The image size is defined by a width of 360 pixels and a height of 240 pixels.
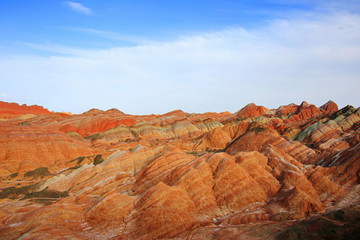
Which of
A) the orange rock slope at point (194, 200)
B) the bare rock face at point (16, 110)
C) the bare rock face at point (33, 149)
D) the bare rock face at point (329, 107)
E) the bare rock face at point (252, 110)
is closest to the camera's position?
the orange rock slope at point (194, 200)

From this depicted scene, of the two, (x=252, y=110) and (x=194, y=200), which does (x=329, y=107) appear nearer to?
(x=252, y=110)

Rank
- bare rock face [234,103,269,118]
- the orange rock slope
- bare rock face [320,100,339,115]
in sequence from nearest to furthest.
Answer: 1. the orange rock slope
2. bare rock face [320,100,339,115]
3. bare rock face [234,103,269,118]

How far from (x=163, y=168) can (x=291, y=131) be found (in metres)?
53.9

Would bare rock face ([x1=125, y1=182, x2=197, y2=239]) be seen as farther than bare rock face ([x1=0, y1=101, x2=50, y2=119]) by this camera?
Answer: No

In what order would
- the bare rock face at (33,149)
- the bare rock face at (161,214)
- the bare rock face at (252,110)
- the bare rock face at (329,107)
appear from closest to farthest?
the bare rock face at (161,214) < the bare rock face at (33,149) < the bare rock face at (329,107) < the bare rock face at (252,110)

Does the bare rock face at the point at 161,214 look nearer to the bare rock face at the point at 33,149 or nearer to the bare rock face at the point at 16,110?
the bare rock face at the point at 33,149

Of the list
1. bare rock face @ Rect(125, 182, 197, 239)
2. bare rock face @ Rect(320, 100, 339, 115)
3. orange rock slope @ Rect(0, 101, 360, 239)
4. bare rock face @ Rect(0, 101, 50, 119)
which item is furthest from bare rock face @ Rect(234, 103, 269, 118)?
bare rock face @ Rect(125, 182, 197, 239)

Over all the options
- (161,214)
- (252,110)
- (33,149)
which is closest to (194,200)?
(161,214)

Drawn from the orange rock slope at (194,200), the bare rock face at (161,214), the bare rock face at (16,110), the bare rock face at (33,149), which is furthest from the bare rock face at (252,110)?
the bare rock face at (161,214)

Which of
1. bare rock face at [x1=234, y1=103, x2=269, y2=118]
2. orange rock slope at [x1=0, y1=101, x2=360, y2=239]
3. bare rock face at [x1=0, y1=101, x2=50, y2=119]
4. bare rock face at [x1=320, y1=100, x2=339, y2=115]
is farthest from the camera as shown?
bare rock face at [x1=0, y1=101, x2=50, y2=119]

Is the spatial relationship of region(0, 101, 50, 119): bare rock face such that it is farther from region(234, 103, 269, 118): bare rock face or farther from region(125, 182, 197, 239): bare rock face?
region(125, 182, 197, 239): bare rock face

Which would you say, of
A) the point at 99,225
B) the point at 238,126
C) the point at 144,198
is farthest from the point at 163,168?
the point at 238,126

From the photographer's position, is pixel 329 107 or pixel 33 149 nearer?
pixel 33 149

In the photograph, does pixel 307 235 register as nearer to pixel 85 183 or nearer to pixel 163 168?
pixel 163 168
